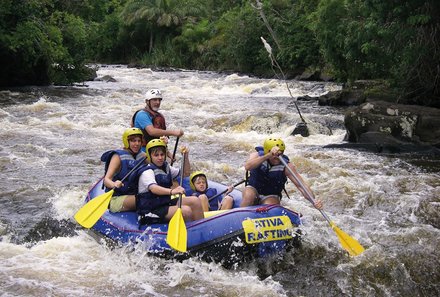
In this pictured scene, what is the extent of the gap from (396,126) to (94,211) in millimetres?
7507

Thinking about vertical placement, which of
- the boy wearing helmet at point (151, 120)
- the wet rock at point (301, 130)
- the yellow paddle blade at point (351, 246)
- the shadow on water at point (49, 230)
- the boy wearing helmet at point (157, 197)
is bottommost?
the wet rock at point (301, 130)

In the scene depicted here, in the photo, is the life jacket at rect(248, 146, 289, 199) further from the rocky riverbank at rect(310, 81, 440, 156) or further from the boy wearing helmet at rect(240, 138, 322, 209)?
the rocky riverbank at rect(310, 81, 440, 156)

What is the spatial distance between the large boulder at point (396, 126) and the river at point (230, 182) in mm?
759

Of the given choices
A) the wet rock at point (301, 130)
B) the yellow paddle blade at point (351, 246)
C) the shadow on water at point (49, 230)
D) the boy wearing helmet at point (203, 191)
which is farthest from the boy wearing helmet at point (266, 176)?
the wet rock at point (301, 130)

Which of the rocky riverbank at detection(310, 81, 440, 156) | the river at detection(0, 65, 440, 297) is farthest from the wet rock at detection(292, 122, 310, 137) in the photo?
the rocky riverbank at detection(310, 81, 440, 156)

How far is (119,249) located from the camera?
5.71 metres

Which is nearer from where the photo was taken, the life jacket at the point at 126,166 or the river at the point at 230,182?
the river at the point at 230,182

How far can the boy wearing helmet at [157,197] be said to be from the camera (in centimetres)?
562

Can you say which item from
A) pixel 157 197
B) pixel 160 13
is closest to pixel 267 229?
pixel 157 197

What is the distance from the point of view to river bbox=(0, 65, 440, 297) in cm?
521

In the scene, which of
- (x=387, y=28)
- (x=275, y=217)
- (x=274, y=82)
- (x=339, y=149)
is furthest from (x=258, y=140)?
(x=274, y=82)

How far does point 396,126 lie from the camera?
37.6 feet

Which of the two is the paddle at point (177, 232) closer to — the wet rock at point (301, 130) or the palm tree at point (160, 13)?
the wet rock at point (301, 130)

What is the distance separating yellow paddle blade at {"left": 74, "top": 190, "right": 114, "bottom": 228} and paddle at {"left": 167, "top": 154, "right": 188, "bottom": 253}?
2.89 feet
